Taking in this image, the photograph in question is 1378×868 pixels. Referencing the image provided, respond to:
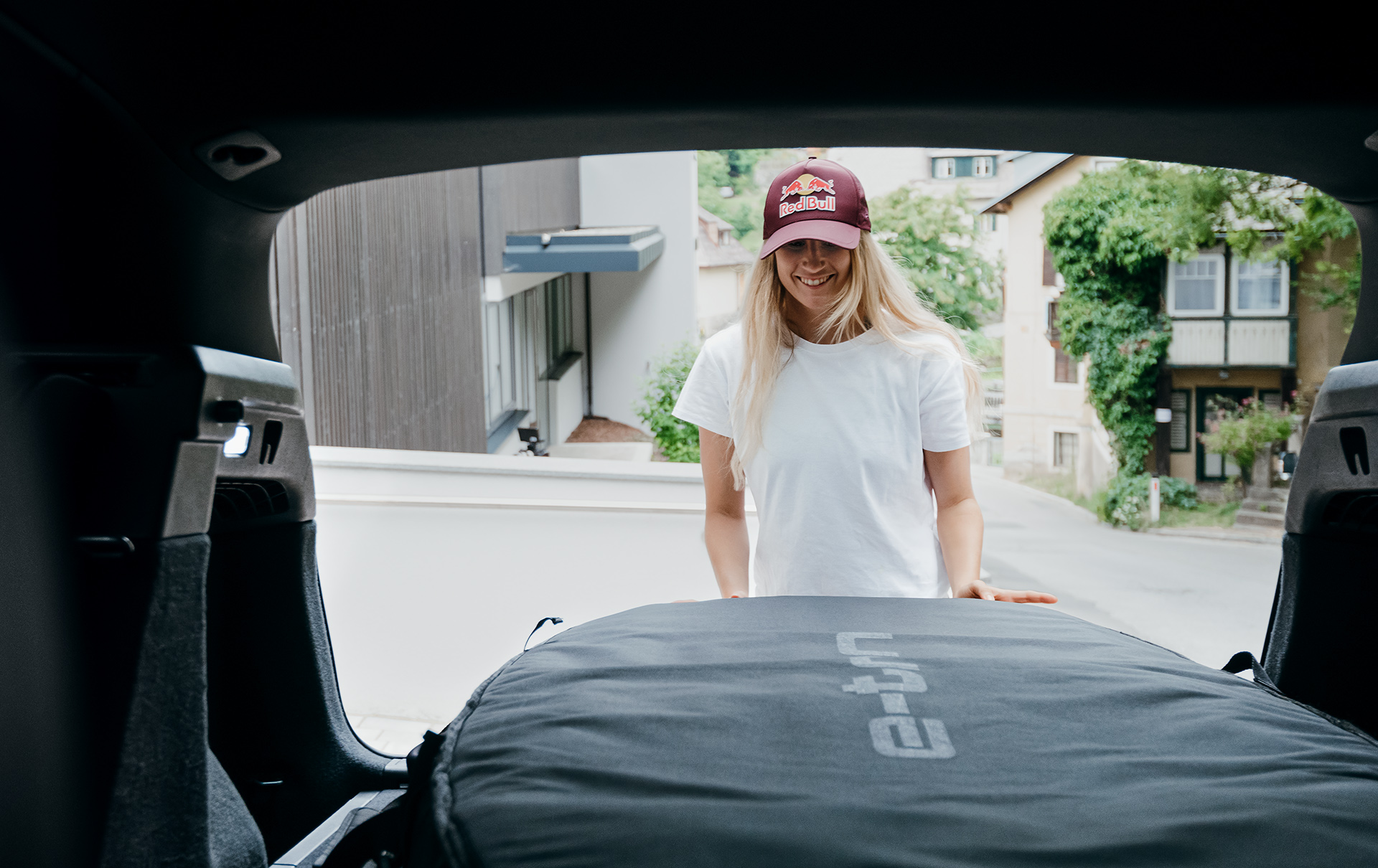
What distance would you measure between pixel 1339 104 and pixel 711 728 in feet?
2.08

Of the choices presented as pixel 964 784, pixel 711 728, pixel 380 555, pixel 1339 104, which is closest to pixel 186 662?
pixel 711 728

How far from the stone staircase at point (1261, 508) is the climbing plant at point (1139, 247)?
1.46 m

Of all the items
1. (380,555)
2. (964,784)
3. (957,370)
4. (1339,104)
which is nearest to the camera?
(964,784)

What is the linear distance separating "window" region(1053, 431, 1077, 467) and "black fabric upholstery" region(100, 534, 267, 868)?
1811 cm

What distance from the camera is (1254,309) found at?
1486 cm

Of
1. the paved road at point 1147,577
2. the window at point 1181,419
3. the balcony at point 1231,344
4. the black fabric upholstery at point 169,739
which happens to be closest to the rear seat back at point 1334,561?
the black fabric upholstery at point 169,739

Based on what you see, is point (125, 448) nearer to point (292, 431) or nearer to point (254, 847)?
point (292, 431)

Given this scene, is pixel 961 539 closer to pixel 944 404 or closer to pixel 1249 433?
pixel 944 404

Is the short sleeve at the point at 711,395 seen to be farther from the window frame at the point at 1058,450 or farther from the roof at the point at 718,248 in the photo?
the window frame at the point at 1058,450

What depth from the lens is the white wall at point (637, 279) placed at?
444 inches

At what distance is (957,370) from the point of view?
146 cm

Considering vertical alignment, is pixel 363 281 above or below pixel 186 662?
above

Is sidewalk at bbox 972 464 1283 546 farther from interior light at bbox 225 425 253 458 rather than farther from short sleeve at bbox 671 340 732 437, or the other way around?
interior light at bbox 225 425 253 458

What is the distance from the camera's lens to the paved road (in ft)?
34.8
